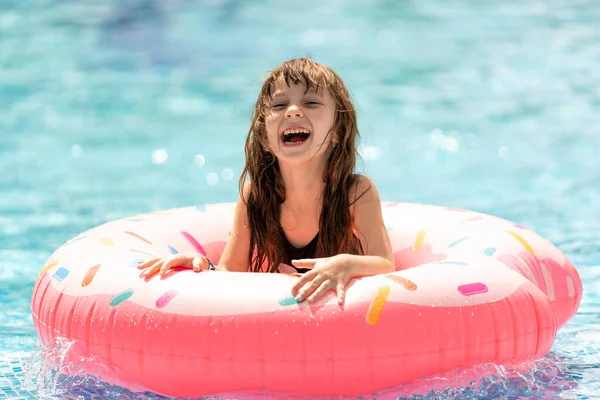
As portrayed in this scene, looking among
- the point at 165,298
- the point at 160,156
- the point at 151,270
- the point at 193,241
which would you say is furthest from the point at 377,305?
the point at 160,156

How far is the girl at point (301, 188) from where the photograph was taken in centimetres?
332

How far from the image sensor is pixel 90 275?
124 inches

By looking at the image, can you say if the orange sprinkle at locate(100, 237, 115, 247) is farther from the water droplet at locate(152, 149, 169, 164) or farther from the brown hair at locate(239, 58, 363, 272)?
the water droplet at locate(152, 149, 169, 164)

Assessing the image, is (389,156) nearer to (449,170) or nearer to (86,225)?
(449,170)

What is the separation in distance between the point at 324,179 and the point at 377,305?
33.9 inches

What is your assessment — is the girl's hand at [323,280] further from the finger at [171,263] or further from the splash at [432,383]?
the finger at [171,263]

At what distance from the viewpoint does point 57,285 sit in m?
3.23

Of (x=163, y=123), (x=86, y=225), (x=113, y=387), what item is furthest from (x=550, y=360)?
(x=163, y=123)

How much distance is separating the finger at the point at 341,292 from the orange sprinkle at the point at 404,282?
15 centimetres

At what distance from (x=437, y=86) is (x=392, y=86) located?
0.50 m

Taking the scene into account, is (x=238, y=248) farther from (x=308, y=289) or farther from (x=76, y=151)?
(x=76, y=151)

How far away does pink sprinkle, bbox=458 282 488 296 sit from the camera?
9.43 feet

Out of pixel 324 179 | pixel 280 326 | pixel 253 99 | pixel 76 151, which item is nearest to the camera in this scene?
pixel 280 326

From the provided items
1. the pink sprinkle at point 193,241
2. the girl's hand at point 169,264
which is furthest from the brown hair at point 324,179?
the girl's hand at point 169,264
